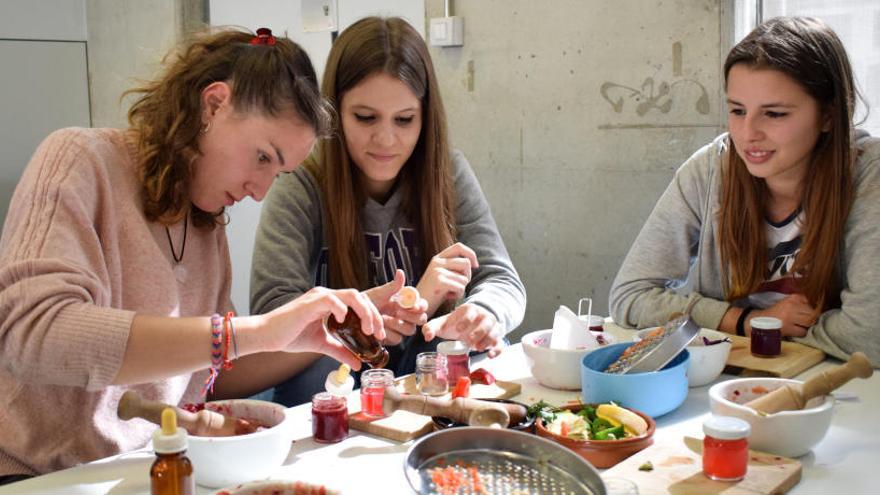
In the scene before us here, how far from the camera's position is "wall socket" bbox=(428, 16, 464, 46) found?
3385 millimetres

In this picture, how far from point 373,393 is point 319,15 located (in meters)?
2.91

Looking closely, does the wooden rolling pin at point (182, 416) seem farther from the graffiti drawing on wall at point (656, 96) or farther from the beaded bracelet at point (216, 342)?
the graffiti drawing on wall at point (656, 96)

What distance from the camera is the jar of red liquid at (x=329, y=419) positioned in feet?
4.69

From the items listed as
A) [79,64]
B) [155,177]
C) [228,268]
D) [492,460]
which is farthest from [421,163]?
[79,64]

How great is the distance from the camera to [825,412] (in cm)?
134

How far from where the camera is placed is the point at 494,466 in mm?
1198

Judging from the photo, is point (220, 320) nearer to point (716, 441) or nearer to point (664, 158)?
point (716, 441)

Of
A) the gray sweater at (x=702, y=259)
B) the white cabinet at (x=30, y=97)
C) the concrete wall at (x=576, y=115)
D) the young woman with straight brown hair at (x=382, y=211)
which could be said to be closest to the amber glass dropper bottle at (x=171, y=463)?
the young woman with straight brown hair at (x=382, y=211)

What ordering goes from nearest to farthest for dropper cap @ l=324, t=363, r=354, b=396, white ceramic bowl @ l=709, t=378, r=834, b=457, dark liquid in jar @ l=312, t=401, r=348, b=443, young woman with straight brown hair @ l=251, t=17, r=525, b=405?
white ceramic bowl @ l=709, t=378, r=834, b=457 < dark liquid in jar @ l=312, t=401, r=348, b=443 < dropper cap @ l=324, t=363, r=354, b=396 < young woman with straight brown hair @ l=251, t=17, r=525, b=405

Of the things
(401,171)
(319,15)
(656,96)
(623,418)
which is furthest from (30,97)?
(623,418)

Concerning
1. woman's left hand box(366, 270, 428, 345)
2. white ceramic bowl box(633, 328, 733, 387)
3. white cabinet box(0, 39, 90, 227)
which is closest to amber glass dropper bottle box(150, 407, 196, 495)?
woman's left hand box(366, 270, 428, 345)

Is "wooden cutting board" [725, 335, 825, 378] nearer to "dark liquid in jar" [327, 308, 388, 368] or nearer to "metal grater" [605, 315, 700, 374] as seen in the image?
"metal grater" [605, 315, 700, 374]

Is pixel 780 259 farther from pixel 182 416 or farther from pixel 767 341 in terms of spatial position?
pixel 182 416

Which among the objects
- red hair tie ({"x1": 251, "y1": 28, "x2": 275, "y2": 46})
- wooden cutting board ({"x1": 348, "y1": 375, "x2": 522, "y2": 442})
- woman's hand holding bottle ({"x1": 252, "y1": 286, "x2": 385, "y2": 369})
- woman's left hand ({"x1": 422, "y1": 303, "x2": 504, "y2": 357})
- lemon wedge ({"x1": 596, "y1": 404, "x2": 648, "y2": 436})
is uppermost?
red hair tie ({"x1": 251, "y1": 28, "x2": 275, "y2": 46})
